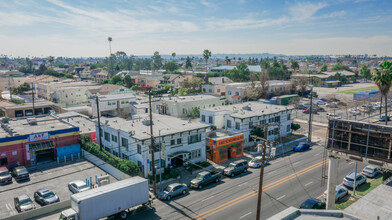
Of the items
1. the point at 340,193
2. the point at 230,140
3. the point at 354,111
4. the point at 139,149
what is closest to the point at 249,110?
the point at 230,140

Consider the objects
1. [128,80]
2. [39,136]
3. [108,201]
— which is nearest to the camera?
[108,201]

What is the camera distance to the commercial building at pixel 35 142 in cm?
3859

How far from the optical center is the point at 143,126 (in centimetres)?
4097

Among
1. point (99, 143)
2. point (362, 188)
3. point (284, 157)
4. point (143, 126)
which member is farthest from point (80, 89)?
point (362, 188)

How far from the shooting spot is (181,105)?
65750mm

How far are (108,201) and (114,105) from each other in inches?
1995

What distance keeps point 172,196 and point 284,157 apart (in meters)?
21.5

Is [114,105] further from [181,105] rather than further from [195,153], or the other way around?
[195,153]

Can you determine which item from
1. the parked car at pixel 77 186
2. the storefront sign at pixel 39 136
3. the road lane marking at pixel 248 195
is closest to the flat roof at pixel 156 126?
the storefront sign at pixel 39 136

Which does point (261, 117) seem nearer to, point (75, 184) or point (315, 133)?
point (315, 133)

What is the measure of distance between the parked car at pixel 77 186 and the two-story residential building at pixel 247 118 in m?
26.4

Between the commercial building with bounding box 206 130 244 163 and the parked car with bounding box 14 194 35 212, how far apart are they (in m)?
24.0

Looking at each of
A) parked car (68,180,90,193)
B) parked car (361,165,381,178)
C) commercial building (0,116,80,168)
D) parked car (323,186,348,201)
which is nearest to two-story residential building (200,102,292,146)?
parked car (361,165,381,178)

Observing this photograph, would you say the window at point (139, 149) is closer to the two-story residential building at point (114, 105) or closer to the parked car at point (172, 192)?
the parked car at point (172, 192)
